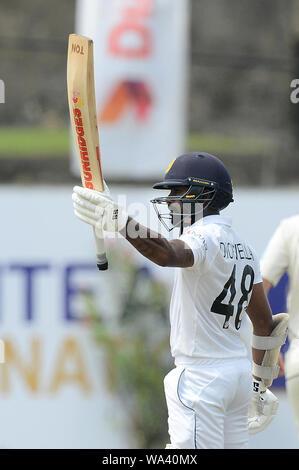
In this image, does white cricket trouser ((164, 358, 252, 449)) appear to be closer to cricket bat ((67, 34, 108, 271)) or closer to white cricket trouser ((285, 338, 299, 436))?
cricket bat ((67, 34, 108, 271))

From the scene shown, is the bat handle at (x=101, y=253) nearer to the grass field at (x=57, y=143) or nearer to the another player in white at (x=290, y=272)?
the another player in white at (x=290, y=272)

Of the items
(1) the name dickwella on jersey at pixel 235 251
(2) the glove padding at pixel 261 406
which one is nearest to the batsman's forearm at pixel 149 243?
(1) the name dickwella on jersey at pixel 235 251

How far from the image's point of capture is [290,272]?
4.92 meters

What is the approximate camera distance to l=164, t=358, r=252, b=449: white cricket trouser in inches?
148

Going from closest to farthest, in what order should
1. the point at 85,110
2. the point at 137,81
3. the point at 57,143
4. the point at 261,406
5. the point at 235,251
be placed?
1. the point at 85,110
2. the point at 235,251
3. the point at 261,406
4. the point at 137,81
5. the point at 57,143

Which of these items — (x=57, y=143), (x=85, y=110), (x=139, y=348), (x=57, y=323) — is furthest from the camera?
(x=57, y=143)

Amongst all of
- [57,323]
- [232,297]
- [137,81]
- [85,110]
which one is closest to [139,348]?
[57,323]

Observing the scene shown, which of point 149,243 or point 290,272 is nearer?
point 149,243

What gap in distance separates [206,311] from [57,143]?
879 centimetres

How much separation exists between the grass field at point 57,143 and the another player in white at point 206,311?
311 inches

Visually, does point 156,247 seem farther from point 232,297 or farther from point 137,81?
point 137,81

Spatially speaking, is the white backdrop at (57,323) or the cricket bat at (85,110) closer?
the cricket bat at (85,110)

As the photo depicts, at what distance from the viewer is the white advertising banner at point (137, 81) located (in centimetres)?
757

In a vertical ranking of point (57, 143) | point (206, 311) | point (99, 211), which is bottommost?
point (57, 143)
